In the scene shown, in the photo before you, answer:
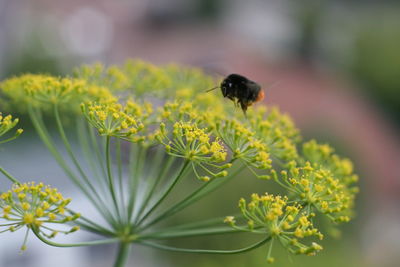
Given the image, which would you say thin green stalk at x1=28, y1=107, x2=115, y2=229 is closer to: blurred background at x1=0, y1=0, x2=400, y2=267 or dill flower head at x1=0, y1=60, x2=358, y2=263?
dill flower head at x1=0, y1=60, x2=358, y2=263

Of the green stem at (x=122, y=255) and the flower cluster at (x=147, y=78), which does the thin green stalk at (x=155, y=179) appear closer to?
the green stem at (x=122, y=255)

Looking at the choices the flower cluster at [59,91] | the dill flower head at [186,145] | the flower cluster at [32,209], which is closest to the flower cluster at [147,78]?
the dill flower head at [186,145]

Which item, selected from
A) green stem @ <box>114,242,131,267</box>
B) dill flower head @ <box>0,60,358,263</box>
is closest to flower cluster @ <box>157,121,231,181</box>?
dill flower head @ <box>0,60,358,263</box>

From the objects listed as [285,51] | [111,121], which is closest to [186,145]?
[111,121]

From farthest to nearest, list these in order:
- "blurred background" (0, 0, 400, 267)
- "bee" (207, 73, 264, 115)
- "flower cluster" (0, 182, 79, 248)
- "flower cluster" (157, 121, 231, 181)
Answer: "blurred background" (0, 0, 400, 267), "bee" (207, 73, 264, 115), "flower cluster" (157, 121, 231, 181), "flower cluster" (0, 182, 79, 248)

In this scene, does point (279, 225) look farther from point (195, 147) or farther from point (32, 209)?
point (32, 209)

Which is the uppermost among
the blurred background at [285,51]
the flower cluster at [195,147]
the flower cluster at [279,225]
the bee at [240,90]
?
the blurred background at [285,51]
